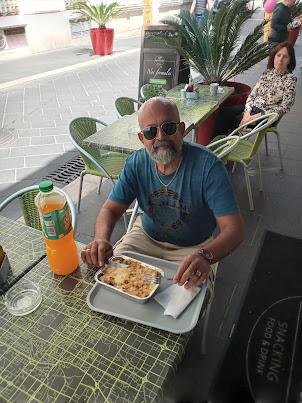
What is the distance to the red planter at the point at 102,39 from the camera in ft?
30.7

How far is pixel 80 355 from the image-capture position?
0.92 metres

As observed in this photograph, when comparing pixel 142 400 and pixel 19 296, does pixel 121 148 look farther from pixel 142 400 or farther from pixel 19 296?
pixel 142 400

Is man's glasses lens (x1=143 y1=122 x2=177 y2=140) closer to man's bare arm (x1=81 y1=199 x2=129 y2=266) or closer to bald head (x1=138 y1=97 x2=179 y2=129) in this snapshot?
bald head (x1=138 y1=97 x2=179 y2=129)

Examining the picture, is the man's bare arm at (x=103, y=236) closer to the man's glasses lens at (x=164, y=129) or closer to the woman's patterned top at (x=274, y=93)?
the man's glasses lens at (x=164, y=129)

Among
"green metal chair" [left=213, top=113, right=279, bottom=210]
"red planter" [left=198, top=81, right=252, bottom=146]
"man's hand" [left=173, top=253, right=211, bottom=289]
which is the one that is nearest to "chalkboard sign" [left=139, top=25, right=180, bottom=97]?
"red planter" [left=198, top=81, right=252, bottom=146]

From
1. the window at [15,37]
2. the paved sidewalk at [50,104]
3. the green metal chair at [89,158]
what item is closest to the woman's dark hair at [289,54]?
the green metal chair at [89,158]

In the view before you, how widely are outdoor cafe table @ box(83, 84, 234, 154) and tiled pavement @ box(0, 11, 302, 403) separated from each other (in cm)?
80

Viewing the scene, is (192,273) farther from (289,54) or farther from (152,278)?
(289,54)

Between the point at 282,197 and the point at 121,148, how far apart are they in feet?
6.16

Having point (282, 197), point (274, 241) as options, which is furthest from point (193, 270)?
point (282, 197)

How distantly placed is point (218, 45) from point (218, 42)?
39 mm

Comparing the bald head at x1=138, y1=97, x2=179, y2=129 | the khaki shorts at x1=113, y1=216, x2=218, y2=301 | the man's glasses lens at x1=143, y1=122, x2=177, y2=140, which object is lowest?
the khaki shorts at x1=113, y1=216, x2=218, y2=301

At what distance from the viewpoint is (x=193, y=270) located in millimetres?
1114

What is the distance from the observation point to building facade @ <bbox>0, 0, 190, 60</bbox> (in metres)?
9.35
